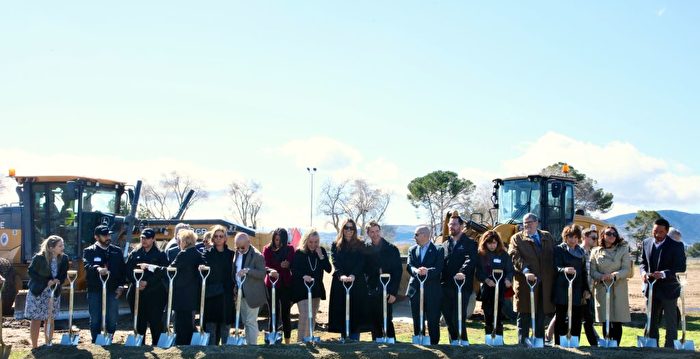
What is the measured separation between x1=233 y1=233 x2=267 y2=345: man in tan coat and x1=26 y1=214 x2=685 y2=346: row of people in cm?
1

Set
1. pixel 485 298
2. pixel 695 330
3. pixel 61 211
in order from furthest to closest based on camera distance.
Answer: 1. pixel 61 211
2. pixel 695 330
3. pixel 485 298

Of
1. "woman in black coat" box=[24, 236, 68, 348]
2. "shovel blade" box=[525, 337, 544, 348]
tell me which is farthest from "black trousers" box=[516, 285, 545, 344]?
"woman in black coat" box=[24, 236, 68, 348]

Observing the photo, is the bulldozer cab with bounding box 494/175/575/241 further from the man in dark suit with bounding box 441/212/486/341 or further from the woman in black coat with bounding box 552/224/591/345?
the man in dark suit with bounding box 441/212/486/341

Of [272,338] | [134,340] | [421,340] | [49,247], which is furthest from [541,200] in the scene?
[49,247]

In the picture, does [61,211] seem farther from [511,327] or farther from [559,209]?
[559,209]

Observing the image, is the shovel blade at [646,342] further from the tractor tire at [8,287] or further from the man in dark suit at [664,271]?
the tractor tire at [8,287]

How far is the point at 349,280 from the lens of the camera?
33.6 feet

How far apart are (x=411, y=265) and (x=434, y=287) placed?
16.1 inches

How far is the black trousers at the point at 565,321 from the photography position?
33.4ft

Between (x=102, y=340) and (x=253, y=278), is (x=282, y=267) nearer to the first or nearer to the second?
(x=253, y=278)

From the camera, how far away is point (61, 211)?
55.1 feet

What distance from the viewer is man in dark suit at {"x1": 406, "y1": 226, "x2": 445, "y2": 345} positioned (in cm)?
1021

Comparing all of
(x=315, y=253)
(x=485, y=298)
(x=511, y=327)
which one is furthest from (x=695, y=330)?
(x=315, y=253)

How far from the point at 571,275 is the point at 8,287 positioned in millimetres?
10932
